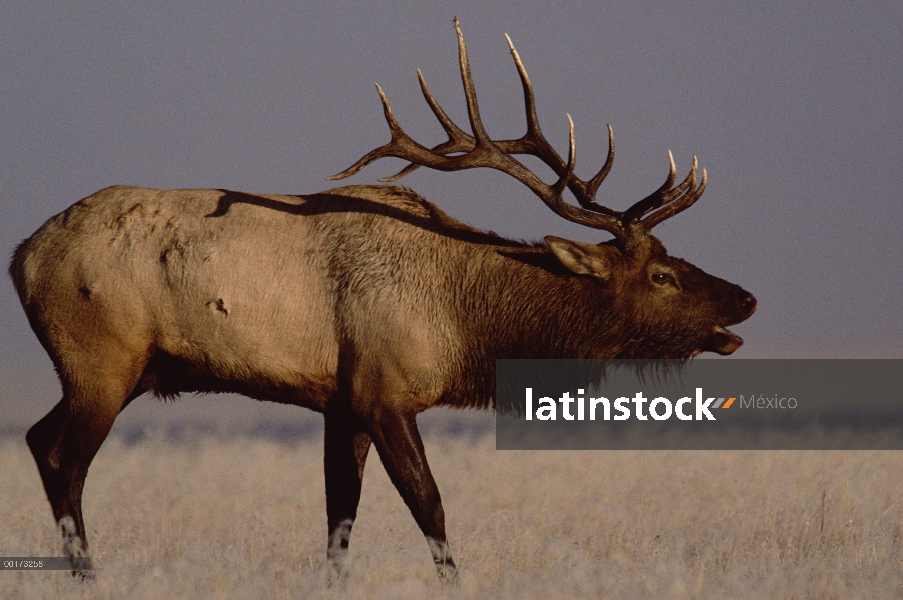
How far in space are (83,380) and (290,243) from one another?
164 cm

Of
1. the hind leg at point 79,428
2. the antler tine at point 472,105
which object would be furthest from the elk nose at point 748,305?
the hind leg at point 79,428

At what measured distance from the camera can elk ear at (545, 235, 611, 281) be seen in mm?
7809

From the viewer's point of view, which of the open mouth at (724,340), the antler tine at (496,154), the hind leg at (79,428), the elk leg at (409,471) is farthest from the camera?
the antler tine at (496,154)

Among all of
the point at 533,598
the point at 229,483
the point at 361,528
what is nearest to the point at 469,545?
the point at 361,528

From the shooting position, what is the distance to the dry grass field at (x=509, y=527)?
643 cm

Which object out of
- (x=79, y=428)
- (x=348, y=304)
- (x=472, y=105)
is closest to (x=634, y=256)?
(x=472, y=105)

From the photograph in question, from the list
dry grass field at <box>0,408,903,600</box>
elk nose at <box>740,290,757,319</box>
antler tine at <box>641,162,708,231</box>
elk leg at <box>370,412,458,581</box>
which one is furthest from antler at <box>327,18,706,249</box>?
dry grass field at <box>0,408,903,600</box>

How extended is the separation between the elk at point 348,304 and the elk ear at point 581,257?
1 cm

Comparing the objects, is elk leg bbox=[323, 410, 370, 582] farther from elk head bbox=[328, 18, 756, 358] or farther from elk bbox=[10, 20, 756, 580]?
elk head bbox=[328, 18, 756, 358]

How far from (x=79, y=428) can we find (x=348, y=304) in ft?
6.42

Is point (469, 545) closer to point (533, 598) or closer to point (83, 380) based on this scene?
point (533, 598)

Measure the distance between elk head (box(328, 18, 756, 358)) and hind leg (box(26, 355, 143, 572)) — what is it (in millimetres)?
1997

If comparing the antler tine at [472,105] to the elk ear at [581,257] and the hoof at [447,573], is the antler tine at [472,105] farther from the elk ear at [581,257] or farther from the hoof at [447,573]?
the hoof at [447,573]

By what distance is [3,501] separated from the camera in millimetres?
10133
